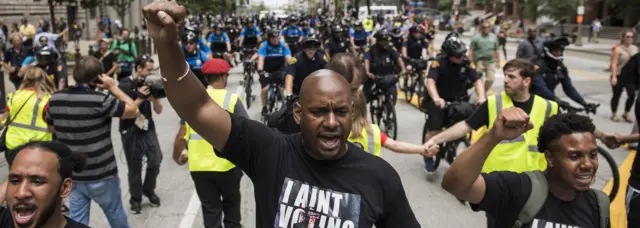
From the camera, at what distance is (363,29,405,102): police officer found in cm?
979

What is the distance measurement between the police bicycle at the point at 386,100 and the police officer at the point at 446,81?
181cm

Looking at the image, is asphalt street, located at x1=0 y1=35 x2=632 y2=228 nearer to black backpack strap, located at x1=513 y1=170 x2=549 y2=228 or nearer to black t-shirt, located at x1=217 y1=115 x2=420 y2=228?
black backpack strap, located at x1=513 y1=170 x2=549 y2=228

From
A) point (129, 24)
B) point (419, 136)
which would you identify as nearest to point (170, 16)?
point (419, 136)

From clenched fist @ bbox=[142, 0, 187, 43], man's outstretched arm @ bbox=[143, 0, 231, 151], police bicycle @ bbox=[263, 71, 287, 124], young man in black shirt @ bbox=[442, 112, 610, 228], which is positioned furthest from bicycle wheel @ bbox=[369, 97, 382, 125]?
clenched fist @ bbox=[142, 0, 187, 43]

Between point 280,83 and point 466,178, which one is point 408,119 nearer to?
point 280,83

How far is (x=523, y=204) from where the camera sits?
103 inches

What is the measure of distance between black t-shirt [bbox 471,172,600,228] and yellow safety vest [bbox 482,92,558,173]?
5.92ft

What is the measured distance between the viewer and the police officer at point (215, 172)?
4531mm

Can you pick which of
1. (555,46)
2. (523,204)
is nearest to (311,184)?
(523,204)

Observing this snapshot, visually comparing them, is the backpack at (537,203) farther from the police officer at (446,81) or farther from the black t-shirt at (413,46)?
the black t-shirt at (413,46)

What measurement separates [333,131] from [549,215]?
3.45 ft

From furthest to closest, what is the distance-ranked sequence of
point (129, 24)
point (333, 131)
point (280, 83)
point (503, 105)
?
point (129, 24) < point (280, 83) < point (503, 105) < point (333, 131)

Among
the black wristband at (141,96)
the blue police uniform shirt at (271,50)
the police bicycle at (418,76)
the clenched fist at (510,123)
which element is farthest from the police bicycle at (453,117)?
the clenched fist at (510,123)

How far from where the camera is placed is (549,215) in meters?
2.59
